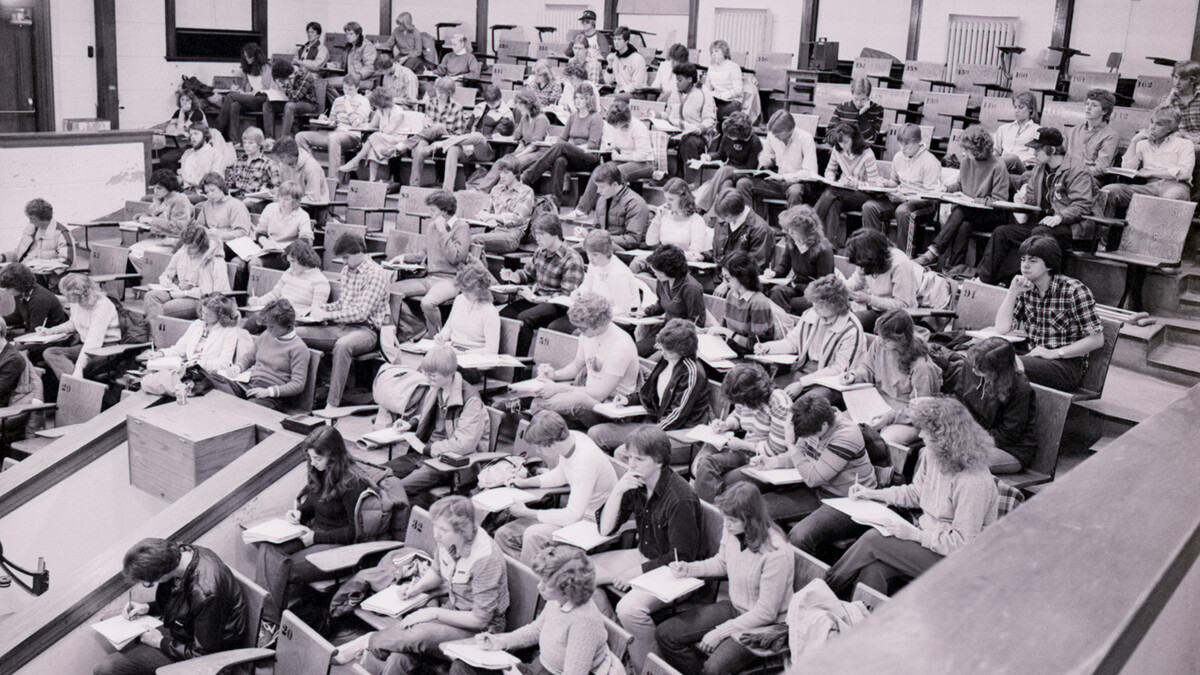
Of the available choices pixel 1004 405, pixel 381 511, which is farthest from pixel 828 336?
pixel 381 511

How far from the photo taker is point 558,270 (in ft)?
23.7

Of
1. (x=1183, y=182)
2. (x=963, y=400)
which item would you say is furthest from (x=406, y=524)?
(x=1183, y=182)

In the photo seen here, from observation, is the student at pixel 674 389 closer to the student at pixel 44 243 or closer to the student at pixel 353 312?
the student at pixel 353 312

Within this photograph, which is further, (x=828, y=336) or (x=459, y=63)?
(x=459, y=63)

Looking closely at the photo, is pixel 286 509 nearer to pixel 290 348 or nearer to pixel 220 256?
pixel 290 348

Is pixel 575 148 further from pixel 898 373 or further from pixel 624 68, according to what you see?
pixel 898 373

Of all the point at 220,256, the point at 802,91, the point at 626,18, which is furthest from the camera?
the point at 626,18

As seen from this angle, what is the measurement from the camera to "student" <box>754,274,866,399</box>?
18.0ft

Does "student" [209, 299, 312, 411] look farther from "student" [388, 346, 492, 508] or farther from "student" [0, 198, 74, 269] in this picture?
"student" [0, 198, 74, 269]

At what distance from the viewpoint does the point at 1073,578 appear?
Answer: 0.81 m

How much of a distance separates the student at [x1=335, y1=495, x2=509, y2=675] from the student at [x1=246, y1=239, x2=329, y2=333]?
3325mm

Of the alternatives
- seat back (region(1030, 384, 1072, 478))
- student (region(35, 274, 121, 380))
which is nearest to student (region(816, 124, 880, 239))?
seat back (region(1030, 384, 1072, 478))

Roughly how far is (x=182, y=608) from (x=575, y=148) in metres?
5.53

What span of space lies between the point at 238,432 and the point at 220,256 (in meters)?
2.50
